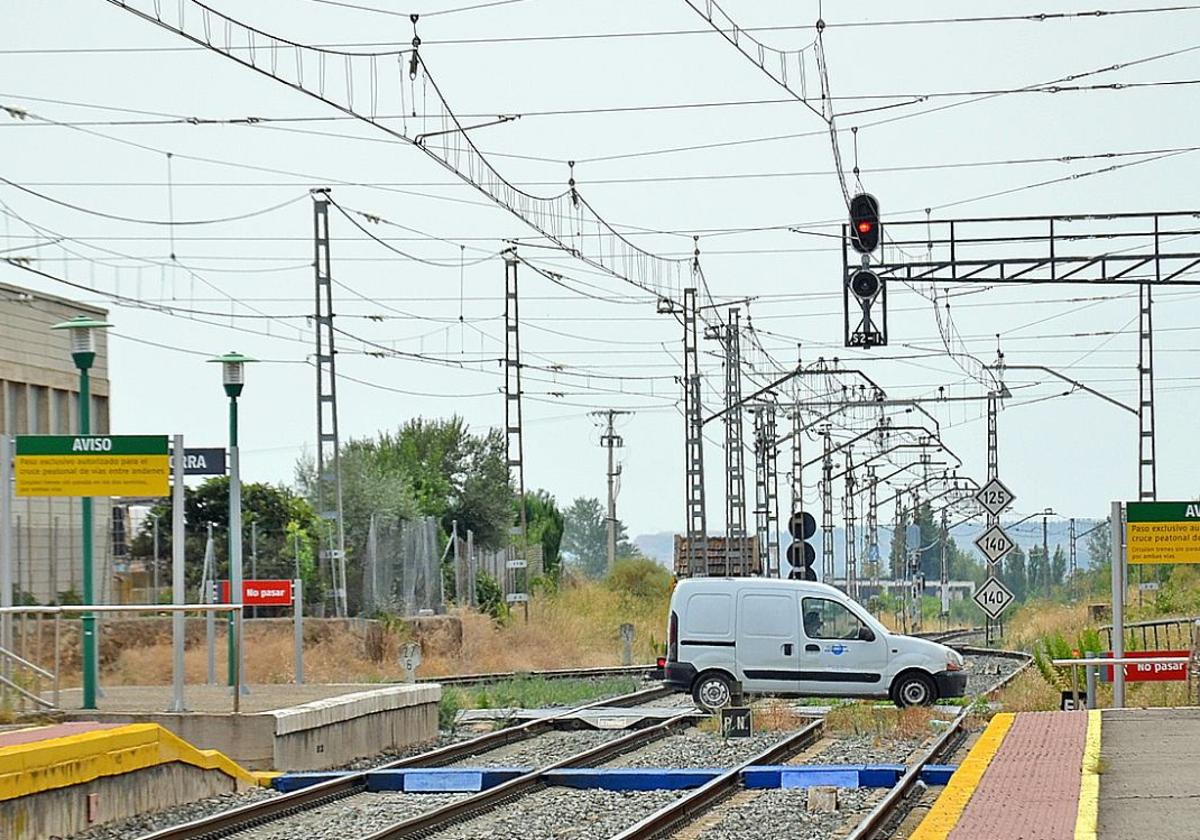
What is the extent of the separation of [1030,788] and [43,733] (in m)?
7.78

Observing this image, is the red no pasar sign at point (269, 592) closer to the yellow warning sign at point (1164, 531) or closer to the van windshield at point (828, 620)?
the van windshield at point (828, 620)

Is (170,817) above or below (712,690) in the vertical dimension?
above

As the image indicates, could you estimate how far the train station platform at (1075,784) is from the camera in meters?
10.7

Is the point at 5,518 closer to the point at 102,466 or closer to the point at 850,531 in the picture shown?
the point at 102,466

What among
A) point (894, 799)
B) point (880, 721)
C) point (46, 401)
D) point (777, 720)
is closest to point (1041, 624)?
point (46, 401)

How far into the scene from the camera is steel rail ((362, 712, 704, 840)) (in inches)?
565

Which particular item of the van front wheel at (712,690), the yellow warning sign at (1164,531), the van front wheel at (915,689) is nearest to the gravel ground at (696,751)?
the van front wheel at (712,690)

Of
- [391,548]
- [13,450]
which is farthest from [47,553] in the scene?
[13,450]

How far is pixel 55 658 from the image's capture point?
750 inches

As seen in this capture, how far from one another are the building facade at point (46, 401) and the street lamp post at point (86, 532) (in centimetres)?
1360

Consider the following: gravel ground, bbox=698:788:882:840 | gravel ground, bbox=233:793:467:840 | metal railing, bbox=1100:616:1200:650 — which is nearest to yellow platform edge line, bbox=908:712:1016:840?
gravel ground, bbox=698:788:882:840

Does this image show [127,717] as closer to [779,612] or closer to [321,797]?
[321,797]

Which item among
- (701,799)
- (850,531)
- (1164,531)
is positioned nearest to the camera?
(701,799)

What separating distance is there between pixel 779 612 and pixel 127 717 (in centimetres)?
1307
